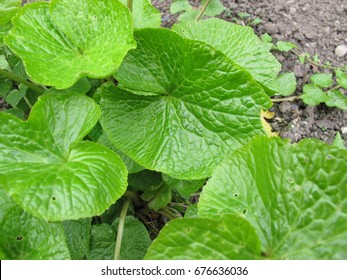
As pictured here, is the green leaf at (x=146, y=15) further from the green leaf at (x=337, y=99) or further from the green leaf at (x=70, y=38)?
the green leaf at (x=337, y=99)

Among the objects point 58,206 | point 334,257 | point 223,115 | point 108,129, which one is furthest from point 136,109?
point 334,257

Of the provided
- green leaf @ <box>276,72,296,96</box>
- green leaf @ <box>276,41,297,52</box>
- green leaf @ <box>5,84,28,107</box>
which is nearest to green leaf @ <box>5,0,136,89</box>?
green leaf @ <box>5,84,28,107</box>

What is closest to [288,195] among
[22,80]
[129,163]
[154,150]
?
[154,150]

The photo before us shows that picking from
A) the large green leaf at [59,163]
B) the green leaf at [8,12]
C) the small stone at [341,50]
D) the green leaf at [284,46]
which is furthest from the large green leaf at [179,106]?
the small stone at [341,50]

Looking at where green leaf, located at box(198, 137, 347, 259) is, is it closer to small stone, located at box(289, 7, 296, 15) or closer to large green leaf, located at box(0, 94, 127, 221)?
large green leaf, located at box(0, 94, 127, 221)
